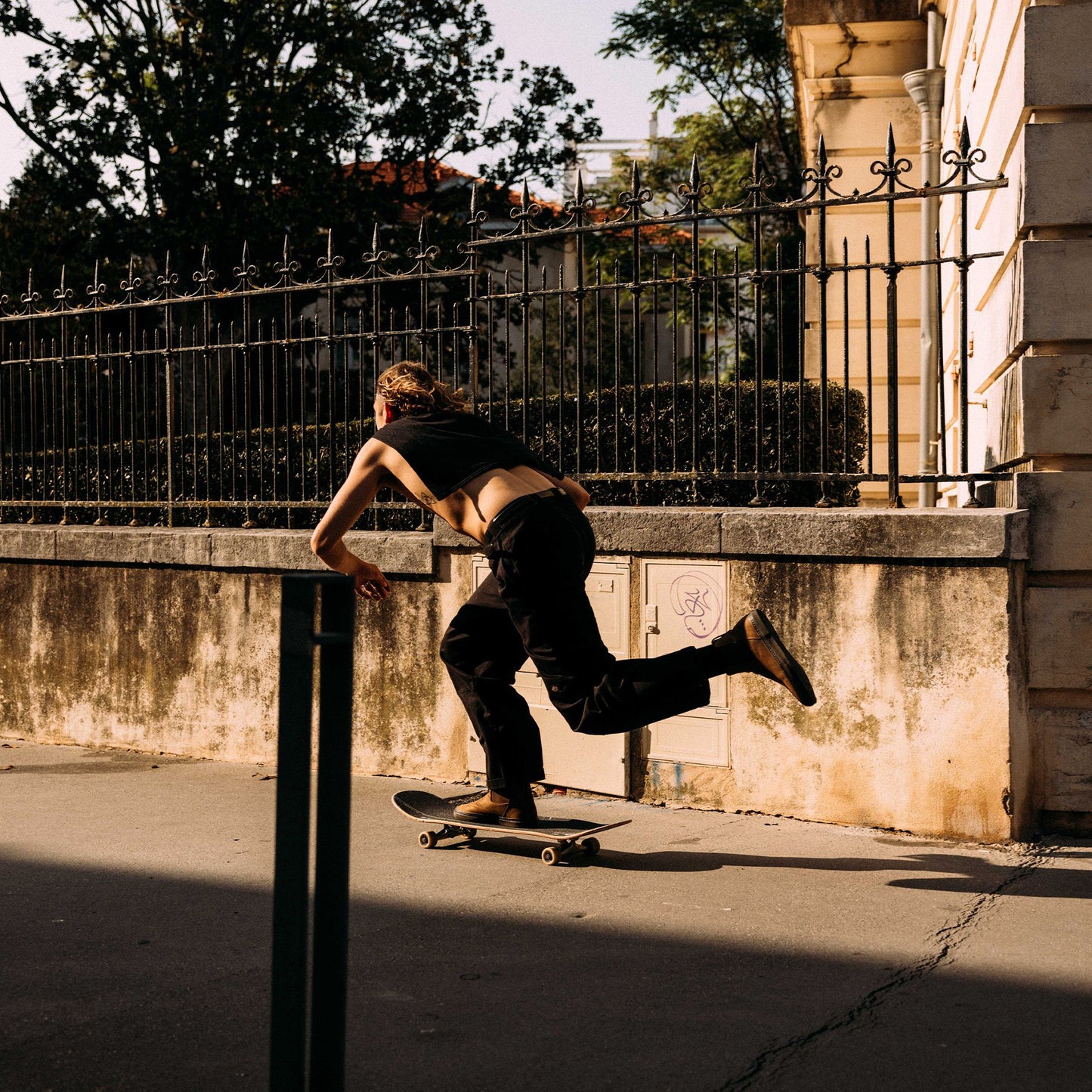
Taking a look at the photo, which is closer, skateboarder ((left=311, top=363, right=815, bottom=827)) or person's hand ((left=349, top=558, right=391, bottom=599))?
skateboarder ((left=311, top=363, right=815, bottom=827))

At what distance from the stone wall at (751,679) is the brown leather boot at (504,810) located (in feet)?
3.44

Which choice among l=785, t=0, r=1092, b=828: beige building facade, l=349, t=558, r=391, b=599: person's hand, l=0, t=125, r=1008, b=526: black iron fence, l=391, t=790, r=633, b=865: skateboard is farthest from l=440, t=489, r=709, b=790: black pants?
l=785, t=0, r=1092, b=828: beige building facade

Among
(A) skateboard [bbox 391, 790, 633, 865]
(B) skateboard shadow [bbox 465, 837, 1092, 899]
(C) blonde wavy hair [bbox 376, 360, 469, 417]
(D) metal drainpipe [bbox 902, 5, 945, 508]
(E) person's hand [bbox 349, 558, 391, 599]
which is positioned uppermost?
(D) metal drainpipe [bbox 902, 5, 945, 508]

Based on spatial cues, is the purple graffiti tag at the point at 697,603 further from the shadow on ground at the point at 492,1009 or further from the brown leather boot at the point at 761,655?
the shadow on ground at the point at 492,1009

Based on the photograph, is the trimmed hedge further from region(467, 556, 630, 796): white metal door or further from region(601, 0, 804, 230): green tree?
region(601, 0, 804, 230): green tree

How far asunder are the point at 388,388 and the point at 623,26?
65.3 ft

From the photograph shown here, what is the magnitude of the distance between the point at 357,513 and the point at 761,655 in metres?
1.48

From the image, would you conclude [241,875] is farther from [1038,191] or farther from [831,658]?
[1038,191]

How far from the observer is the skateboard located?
197 inches

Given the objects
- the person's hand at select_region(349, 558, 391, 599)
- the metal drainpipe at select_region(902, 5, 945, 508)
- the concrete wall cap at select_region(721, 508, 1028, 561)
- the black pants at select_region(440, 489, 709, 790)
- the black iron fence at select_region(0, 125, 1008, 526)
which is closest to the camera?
the black pants at select_region(440, 489, 709, 790)

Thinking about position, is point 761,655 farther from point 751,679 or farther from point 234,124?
point 234,124

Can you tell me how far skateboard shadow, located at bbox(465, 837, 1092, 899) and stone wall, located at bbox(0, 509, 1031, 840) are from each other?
0.36m

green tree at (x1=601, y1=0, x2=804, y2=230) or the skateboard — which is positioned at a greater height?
green tree at (x1=601, y1=0, x2=804, y2=230)

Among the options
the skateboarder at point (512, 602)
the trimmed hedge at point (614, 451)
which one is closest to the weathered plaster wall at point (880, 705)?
the trimmed hedge at point (614, 451)
